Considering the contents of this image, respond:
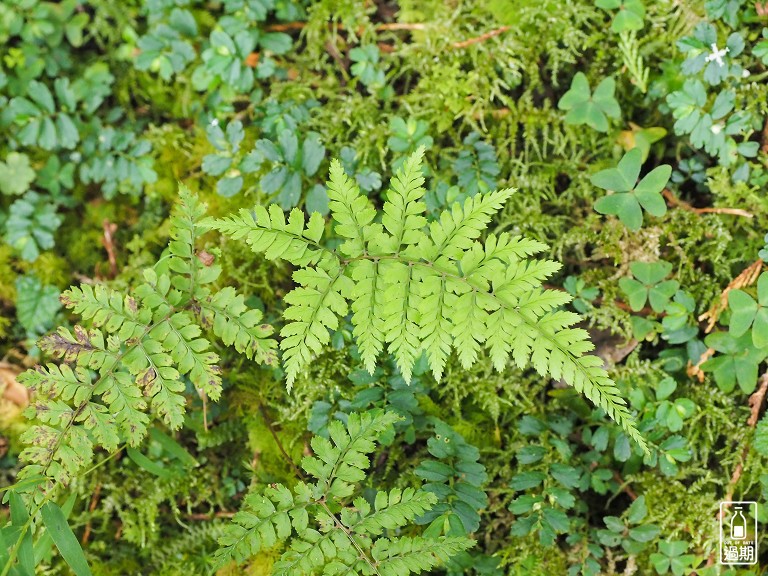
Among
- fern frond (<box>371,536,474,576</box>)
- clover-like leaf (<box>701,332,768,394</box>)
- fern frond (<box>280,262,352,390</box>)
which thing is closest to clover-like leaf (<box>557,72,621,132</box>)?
clover-like leaf (<box>701,332,768,394</box>)

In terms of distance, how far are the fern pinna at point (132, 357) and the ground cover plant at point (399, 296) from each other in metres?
0.01

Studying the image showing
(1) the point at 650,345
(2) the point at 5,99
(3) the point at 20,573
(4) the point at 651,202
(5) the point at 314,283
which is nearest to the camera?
(3) the point at 20,573

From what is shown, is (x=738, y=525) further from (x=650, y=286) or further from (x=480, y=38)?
(x=480, y=38)

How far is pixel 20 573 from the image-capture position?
7.41ft

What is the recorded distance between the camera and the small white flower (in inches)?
113

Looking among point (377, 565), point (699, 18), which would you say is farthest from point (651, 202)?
point (377, 565)

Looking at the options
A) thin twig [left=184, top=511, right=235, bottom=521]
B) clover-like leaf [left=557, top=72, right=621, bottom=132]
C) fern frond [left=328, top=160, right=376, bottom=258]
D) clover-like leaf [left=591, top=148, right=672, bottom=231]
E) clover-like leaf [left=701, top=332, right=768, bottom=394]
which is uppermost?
clover-like leaf [left=557, top=72, right=621, bottom=132]

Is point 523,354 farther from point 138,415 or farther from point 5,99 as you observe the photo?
point 5,99

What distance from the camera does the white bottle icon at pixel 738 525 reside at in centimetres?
282

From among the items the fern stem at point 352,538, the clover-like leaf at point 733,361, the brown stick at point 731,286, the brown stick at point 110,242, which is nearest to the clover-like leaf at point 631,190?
the brown stick at point 731,286

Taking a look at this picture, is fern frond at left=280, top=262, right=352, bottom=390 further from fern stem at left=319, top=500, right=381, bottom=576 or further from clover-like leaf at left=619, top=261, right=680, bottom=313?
clover-like leaf at left=619, top=261, right=680, bottom=313

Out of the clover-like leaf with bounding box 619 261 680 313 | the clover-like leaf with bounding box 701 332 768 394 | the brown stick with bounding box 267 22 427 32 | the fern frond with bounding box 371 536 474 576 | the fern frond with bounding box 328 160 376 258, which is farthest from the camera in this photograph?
the brown stick with bounding box 267 22 427 32

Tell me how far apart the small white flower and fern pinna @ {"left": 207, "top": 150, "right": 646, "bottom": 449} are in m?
1.41

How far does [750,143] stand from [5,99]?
13.5 ft
